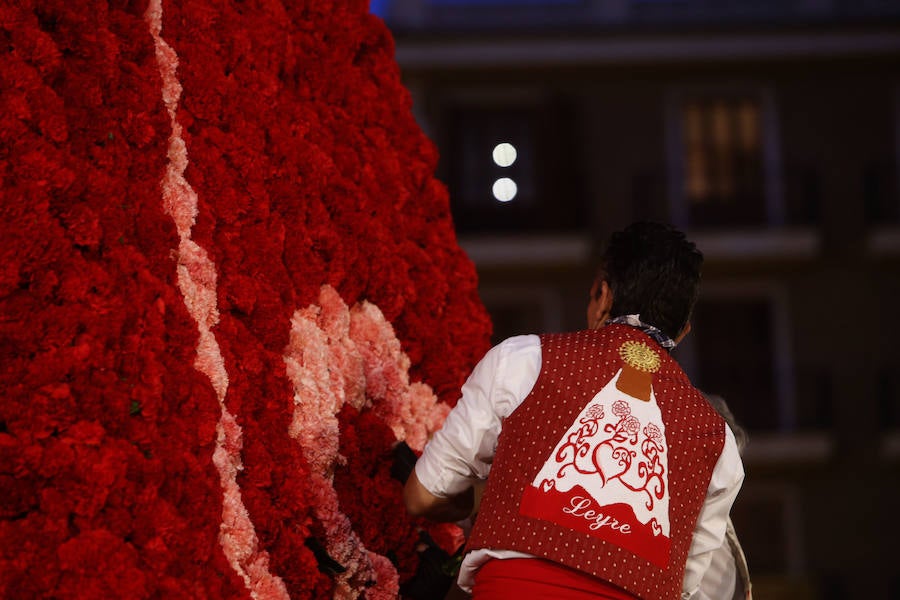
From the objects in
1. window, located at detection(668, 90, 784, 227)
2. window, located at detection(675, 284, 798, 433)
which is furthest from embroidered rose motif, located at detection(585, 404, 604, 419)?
window, located at detection(668, 90, 784, 227)

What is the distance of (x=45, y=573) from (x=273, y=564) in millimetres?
520

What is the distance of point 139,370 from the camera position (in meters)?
1.77

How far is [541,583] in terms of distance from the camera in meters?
2.00

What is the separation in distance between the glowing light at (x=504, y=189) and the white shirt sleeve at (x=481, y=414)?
1239 centimetres

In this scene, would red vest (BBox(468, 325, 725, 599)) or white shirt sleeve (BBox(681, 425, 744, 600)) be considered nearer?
red vest (BBox(468, 325, 725, 599))

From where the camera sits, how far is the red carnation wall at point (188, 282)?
1.64m

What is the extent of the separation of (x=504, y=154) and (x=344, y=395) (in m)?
12.4

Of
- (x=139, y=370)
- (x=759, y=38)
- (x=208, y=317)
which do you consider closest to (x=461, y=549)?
(x=208, y=317)

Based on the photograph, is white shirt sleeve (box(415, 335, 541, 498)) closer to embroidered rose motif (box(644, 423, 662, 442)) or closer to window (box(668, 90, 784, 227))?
embroidered rose motif (box(644, 423, 662, 442))

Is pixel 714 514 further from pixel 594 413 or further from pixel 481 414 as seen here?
pixel 481 414

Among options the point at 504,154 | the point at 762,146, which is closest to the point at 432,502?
the point at 504,154

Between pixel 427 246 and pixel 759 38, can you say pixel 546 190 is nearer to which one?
pixel 759 38

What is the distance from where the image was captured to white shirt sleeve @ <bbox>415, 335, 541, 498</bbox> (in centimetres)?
210

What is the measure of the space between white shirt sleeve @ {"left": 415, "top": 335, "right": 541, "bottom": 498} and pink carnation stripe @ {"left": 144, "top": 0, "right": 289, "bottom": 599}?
0.33m
